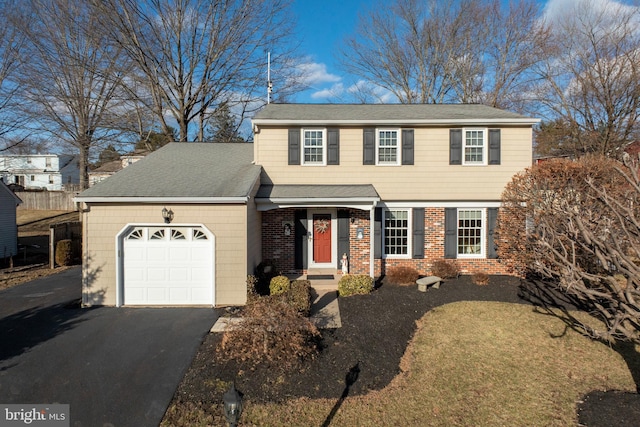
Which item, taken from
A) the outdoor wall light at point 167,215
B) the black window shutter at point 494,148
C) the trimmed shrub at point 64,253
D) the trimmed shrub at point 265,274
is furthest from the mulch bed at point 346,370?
the trimmed shrub at point 64,253

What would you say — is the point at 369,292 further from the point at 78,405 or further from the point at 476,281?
the point at 78,405

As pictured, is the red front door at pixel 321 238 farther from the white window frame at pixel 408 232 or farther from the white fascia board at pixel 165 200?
the white fascia board at pixel 165 200

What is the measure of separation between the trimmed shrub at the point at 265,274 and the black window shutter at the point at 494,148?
8392 millimetres

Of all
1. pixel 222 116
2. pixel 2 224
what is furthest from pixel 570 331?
pixel 222 116

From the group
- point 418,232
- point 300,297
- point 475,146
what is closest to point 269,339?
point 300,297

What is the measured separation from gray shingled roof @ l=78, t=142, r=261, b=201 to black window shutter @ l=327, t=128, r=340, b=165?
8.33 ft

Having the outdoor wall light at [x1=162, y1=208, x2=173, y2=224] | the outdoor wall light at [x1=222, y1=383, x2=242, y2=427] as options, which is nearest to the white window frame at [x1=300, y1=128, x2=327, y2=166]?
the outdoor wall light at [x1=162, y1=208, x2=173, y2=224]

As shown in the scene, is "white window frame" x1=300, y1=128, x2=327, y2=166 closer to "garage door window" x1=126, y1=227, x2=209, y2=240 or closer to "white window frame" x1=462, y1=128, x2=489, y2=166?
"garage door window" x1=126, y1=227, x2=209, y2=240

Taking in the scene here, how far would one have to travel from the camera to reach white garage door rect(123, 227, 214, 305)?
8.95 meters

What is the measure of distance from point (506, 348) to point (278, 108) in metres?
11.3

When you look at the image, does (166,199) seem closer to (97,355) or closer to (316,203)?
(97,355)

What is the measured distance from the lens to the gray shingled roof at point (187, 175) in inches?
352

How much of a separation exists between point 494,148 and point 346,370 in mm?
9734

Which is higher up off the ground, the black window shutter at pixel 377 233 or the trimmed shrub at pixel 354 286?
the black window shutter at pixel 377 233
